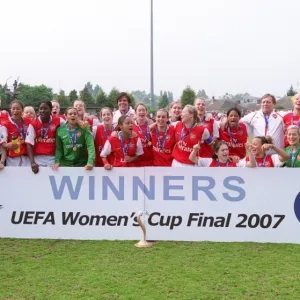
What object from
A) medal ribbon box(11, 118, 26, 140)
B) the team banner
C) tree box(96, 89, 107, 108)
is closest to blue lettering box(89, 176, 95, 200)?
the team banner

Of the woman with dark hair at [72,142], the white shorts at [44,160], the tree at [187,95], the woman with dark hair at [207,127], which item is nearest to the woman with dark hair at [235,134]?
the woman with dark hair at [207,127]

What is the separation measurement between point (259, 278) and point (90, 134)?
3.25m

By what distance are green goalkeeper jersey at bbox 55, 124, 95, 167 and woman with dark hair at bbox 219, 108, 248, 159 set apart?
2119 mm

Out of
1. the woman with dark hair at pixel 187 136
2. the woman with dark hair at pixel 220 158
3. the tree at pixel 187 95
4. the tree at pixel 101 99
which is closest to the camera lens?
the woman with dark hair at pixel 220 158

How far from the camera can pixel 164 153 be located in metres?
6.70

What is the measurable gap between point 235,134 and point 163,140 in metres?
1.18

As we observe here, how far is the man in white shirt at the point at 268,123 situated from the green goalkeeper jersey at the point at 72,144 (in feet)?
8.56

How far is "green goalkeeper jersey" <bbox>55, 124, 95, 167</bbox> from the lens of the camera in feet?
21.8

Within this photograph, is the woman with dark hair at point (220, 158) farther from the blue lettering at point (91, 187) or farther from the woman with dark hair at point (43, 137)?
the woman with dark hair at point (43, 137)

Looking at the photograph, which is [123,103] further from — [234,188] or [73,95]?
[73,95]

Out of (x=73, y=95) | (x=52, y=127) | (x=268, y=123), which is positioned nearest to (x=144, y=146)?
(x=52, y=127)

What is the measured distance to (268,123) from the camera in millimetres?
7168

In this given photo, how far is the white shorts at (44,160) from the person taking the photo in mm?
6805

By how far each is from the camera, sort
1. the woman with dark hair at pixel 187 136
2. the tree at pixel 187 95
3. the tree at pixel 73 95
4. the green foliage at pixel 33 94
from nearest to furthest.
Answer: the woman with dark hair at pixel 187 136 → the green foliage at pixel 33 94 → the tree at pixel 73 95 → the tree at pixel 187 95
